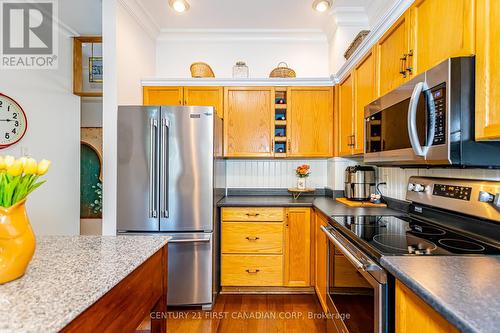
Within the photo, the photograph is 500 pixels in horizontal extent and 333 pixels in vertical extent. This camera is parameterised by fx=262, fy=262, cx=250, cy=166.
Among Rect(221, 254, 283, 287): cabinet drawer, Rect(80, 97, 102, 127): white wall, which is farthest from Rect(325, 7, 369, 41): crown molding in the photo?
Rect(80, 97, 102, 127): white wall

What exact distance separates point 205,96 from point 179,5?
0.87m

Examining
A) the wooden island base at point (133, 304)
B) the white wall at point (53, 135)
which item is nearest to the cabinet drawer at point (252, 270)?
the wooden island base at point (133, 304)

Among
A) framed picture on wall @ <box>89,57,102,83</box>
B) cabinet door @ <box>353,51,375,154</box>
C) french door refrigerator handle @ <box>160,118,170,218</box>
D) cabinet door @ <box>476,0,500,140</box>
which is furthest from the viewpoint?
framed picture on wall @ <box>89,57,102,83</box>

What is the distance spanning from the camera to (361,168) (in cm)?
241

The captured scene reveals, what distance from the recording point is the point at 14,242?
29.6 inches

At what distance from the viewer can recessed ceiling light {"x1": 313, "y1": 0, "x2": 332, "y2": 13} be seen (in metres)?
2.44

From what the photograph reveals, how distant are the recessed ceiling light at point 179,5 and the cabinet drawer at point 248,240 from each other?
2098 mm

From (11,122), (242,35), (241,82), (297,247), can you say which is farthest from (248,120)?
(11,122)

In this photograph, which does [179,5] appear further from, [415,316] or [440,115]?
[415,316]

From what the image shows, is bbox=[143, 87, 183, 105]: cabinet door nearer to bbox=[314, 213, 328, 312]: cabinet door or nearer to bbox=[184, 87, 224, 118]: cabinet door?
bbox=[184, 87, 224, 118]: cabinet door

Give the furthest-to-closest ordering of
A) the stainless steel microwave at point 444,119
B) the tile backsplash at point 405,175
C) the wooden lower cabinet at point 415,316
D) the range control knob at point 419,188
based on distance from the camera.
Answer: the range control knob at point 419,188
the tile backsplash at point 405,175
the stainless steel microwave at point 444,119
the wooden lower cabinet at point 415,316

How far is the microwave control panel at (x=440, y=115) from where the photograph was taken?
1.06 meters

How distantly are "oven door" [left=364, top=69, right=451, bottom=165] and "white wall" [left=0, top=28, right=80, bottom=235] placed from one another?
3.19 m

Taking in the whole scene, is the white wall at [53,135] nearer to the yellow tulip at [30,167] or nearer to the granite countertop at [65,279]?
the granite countertop at [65,279]
